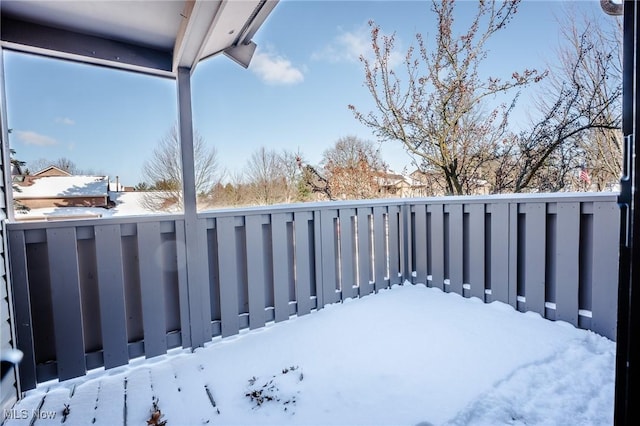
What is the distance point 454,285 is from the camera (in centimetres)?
316

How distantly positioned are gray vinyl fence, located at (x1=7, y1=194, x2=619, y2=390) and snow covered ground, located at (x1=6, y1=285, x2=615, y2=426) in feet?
0.58

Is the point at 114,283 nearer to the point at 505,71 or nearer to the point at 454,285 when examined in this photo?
the point at 454,285

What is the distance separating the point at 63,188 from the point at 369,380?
253 cm

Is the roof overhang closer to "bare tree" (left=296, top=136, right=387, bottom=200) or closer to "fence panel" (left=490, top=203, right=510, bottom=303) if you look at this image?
"fence panel" (left=490, top=203, right=510, bottom=303)

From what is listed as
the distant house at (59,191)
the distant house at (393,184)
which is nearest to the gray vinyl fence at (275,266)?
the distant house at (59,191)

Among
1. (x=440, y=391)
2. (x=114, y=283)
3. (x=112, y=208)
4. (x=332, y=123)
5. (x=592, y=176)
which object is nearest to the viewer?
(x=440, y=391)

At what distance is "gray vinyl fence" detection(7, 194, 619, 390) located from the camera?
1.88 metres

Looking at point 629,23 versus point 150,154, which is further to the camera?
point 150,154

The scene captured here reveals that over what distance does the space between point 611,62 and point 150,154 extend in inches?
314

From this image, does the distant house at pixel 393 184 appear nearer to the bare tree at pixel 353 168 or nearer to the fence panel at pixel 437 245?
the bare tree at pixel 353 168

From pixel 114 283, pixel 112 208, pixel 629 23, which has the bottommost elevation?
pixel 114 283

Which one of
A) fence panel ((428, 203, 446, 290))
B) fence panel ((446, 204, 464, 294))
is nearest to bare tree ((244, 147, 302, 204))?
fence panel ((428, 203, 446, 290))

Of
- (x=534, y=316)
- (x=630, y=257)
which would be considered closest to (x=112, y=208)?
(x=630, y=257)

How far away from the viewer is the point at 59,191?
85.5 inches
